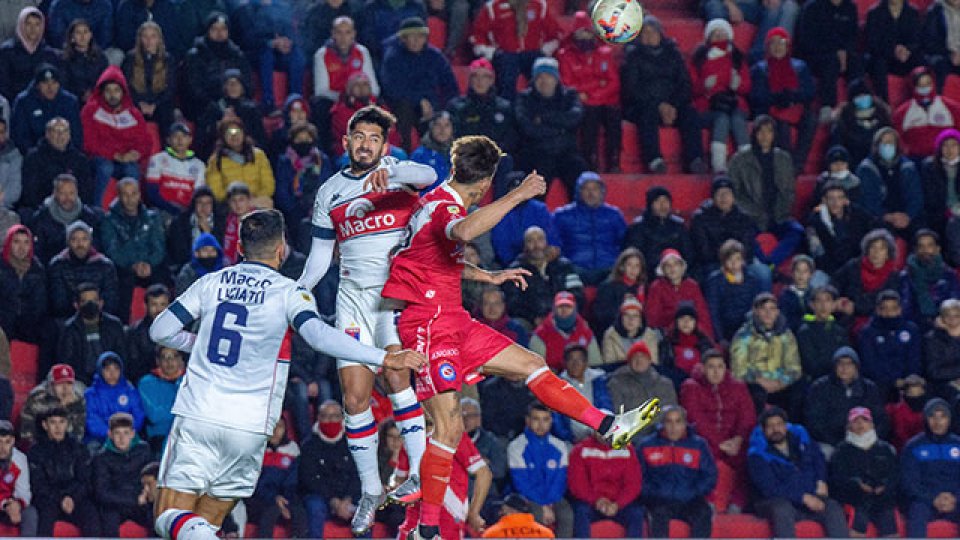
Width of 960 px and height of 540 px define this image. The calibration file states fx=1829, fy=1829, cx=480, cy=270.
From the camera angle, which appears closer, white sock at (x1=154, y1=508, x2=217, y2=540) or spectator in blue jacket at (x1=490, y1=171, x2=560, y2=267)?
white sock at (x1=154, y1=508, x2=217, y2=540)

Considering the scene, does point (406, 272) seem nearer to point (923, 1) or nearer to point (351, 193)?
point (351, 193)

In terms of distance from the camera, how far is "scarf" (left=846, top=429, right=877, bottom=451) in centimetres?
1697

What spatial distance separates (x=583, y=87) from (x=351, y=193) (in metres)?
8.52

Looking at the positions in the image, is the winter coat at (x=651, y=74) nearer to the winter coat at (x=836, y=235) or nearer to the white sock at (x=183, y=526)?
the winter coat at (x=836, y=235)

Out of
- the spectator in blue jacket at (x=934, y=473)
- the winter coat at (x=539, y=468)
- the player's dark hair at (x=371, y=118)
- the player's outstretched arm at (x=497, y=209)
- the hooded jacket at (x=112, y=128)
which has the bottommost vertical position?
the spectator in blue jacket at (x=934, y=473)

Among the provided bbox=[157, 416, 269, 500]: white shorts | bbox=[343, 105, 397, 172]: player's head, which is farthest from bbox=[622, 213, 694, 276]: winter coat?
bbox=[157, 416, 269, 500]: white shorts

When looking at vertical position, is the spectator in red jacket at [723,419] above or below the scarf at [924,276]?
below

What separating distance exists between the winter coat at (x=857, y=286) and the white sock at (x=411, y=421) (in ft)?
25.7

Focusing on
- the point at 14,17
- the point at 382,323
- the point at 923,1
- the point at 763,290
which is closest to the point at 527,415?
the point at 763,290

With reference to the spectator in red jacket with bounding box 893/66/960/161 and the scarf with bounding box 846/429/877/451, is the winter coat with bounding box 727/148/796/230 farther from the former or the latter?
the scarf with bounding box 846/429/877/451

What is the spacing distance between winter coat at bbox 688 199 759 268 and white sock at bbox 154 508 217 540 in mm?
9053

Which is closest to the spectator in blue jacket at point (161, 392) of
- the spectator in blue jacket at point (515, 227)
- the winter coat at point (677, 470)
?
the spectator in blue jacket at point (515, 227)

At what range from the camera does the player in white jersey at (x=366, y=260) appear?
11922 mm

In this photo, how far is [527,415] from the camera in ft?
53.9
